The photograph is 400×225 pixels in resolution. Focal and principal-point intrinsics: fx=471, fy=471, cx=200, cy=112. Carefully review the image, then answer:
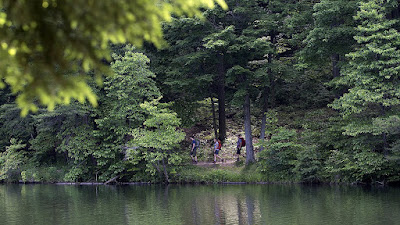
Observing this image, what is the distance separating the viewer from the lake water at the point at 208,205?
15.0m

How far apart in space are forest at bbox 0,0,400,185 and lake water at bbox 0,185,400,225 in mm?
1670

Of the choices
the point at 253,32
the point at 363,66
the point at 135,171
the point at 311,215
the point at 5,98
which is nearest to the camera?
the point at 311,215

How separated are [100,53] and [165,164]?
905 inches

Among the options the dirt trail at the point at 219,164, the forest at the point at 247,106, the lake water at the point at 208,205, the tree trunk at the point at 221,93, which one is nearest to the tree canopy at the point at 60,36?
the lake water at the point at 208,205

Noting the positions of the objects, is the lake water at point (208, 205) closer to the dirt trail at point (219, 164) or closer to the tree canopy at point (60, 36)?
the dirt trail at point (219, 164)

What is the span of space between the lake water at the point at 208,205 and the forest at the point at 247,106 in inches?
65.8

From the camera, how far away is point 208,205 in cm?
1773

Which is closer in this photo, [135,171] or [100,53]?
[100,53]

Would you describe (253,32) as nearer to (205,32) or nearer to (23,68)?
(205,32)

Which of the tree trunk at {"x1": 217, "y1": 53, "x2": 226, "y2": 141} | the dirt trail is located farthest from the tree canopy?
the tree trunk at {"x1": 217, "y1": 53, "x2": 226, "y2": 141}

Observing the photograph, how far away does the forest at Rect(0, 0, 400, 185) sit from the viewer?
68.2 feet

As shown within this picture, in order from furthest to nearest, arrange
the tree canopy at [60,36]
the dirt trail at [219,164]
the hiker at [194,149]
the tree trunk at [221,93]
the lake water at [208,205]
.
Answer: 1. the tree trunk at [221,93]
2. the hiker at [194,149]
3. the dirt trail at [219,164]
4. the lake water at [208,205]
5. the tree canopy at [60,36]

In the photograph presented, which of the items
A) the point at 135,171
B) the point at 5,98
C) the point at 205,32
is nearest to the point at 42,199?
the point at 135,171

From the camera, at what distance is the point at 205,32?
26078 millimetres
